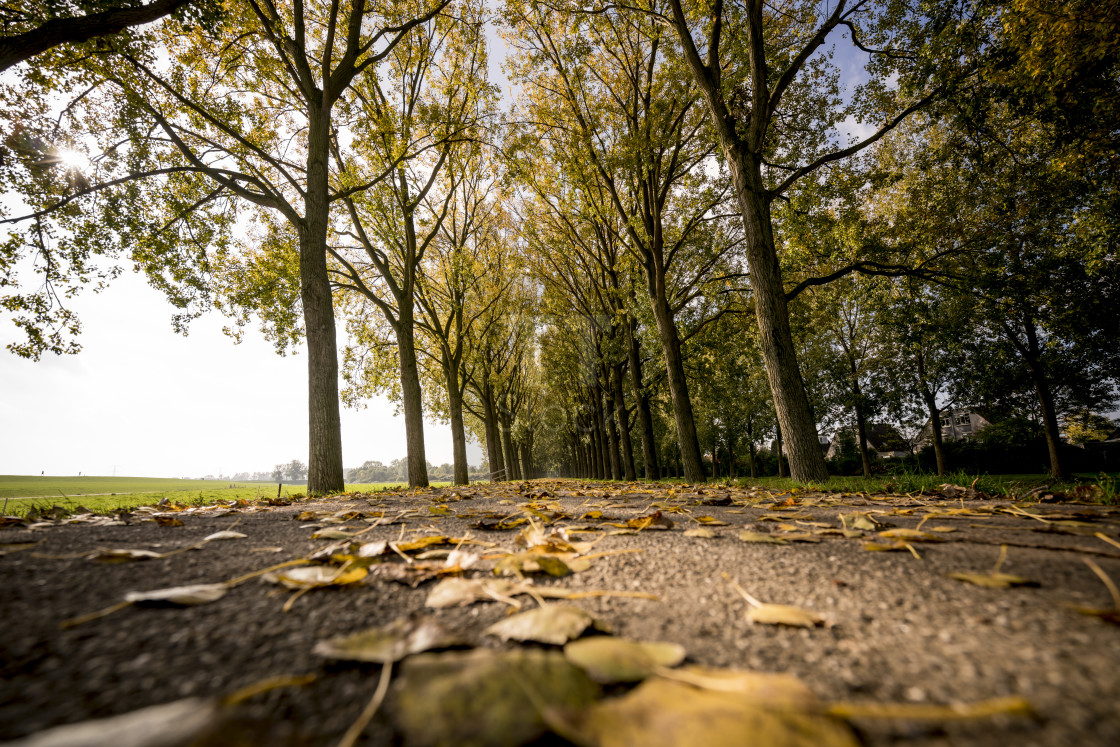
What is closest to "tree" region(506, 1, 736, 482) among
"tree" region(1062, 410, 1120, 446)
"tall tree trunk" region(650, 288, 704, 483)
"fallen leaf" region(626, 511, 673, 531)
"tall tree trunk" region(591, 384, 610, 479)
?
"tall tree trunk" region(650, 288, 704, 483)

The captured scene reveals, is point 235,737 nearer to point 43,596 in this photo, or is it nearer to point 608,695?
point 608,695

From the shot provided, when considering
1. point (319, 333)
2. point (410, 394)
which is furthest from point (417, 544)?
point (410, 394)

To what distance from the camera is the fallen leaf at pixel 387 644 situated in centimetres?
68

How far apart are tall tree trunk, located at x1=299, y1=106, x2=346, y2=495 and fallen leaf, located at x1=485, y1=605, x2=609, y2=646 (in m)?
6.54

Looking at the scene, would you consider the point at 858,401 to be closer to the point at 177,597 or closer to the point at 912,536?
the point at 912,536

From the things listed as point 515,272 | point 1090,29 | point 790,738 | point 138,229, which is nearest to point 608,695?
point 790,738

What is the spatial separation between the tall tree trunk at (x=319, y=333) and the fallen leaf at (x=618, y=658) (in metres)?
6.73

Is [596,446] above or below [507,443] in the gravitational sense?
below

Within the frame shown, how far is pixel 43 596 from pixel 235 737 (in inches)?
42.0

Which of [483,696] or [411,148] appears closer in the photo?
[483,696]

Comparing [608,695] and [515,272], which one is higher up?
[515,272]

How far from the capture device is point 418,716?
0.51 metres

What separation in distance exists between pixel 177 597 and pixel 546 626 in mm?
900

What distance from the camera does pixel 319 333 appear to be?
6734 mm
